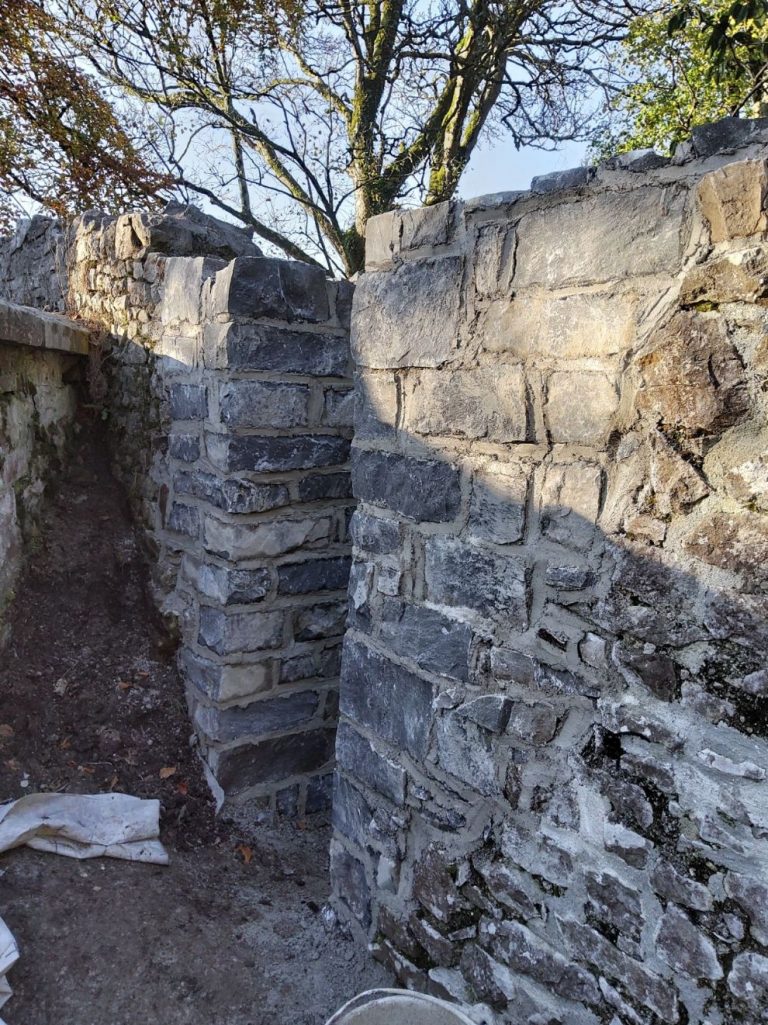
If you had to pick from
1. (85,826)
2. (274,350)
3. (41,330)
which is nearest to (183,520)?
(274,350)

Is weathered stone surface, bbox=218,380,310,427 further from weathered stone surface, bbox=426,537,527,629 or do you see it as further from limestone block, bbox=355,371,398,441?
weathered stone surface, bbox=426,537,527,629

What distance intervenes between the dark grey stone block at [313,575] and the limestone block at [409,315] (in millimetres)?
1017

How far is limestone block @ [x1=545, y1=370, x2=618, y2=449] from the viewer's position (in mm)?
1362

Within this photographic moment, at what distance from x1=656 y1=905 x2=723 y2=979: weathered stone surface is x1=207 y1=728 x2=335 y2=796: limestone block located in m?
1.71

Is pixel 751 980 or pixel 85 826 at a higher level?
pixel 751 980

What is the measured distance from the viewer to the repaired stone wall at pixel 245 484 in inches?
97.4

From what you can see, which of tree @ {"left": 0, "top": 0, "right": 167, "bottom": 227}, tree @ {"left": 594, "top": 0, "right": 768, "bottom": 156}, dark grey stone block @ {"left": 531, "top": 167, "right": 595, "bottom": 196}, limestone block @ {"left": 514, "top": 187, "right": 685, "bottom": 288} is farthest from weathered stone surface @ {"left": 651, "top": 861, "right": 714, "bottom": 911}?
tree @ {"left": 0, "top": 0, "right": 167, "bottom": 227}

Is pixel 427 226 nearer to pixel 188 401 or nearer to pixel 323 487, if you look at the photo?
pixel 323 487

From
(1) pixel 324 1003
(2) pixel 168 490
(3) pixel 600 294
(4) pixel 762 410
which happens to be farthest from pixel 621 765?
(2) pixel 168 490

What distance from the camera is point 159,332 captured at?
9.48ft

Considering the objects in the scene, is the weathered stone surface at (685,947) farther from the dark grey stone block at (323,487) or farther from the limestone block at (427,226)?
the dark grey stone block at (323,487)

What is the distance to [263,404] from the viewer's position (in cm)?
248

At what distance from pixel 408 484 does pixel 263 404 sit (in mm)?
897

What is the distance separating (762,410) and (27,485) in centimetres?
262
